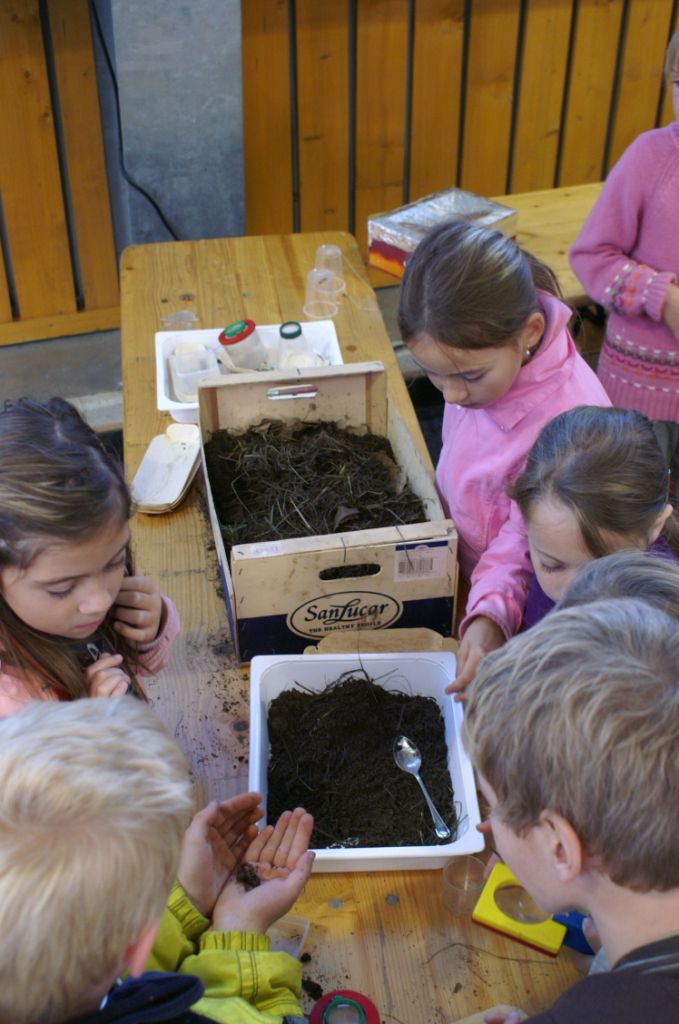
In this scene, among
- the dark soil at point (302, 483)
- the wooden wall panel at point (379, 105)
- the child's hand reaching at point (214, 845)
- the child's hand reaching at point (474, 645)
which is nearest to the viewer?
the child's hand reaching at point (214, 845)

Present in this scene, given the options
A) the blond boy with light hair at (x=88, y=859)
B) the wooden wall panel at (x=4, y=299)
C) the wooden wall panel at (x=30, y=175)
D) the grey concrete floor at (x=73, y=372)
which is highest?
the blond boy with light hair at (x=88, y=859)

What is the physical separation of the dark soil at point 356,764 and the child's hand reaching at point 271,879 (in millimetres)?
58

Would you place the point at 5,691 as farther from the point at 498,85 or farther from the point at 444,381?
the point at 498,85

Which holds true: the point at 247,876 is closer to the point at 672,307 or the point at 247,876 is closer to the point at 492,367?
the point at 492,367

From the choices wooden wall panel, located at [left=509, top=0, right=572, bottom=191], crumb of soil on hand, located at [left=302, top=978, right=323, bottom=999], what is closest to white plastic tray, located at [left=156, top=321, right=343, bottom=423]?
crumb of soil on hand, located at [left=302, top=978, right=323, bottom=999]

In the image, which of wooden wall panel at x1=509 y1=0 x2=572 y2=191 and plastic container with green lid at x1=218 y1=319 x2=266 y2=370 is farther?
wooden wall panel at x1=509 y1=0 x2=572 y2=191

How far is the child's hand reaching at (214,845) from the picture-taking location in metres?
1.28

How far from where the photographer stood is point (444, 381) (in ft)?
5.71

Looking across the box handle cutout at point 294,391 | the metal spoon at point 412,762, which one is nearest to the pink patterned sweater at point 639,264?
the box handle cutout at point 294,391

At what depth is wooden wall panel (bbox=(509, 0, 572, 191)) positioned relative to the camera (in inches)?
168

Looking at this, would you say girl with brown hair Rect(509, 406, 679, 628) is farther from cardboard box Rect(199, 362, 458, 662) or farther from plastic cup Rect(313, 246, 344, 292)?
plastic cup Rect(313, 246, 344, 292)

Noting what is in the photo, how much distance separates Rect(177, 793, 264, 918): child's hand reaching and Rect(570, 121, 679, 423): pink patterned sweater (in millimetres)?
1559

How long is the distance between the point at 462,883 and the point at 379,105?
3672mm

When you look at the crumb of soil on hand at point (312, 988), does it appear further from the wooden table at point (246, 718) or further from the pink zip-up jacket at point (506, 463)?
the pink zip-up jacket at point (506, 463)
